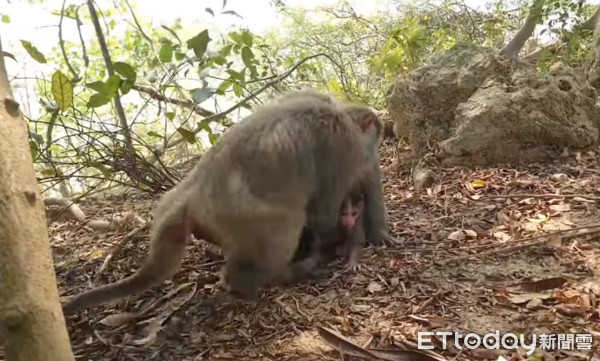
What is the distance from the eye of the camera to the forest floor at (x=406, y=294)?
7.98 ft

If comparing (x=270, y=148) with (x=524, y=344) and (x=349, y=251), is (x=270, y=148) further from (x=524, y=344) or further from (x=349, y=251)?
(x=524, y=344)

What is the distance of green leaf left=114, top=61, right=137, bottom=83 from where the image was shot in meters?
3.31

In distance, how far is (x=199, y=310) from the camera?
112 inches

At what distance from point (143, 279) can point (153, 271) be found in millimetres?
60

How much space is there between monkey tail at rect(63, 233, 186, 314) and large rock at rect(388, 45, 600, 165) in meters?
2.52

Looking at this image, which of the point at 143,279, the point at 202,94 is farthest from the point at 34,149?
the point at 143,279

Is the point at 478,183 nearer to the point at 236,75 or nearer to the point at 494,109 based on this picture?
the point at 494,109

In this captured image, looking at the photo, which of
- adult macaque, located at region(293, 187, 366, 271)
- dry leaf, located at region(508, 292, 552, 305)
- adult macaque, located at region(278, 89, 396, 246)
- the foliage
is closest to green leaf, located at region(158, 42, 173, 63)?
the foliage

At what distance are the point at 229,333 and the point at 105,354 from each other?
21.2 inches

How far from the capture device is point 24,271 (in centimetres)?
161

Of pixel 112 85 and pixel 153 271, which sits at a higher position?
pixel 112 85

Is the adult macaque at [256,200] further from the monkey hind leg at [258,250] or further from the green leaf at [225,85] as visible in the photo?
the green leaf at [225,85]

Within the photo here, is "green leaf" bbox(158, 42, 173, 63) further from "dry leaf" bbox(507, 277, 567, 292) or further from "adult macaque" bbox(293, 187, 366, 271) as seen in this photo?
"dry leaf" bbox(507, 277, 567, 292)

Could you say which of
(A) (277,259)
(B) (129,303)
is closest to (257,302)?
(A) (277,259)
